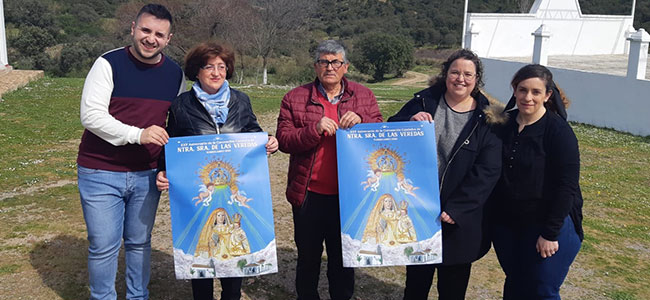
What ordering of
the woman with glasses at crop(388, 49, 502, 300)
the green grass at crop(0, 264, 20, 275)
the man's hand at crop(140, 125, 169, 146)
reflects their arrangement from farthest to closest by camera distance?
the green grass at crop(0, 264, 20, 275), the woman with glasses at crop(388, 49, 502, 300), the man's hand at crop(140, 125, 169, 146)

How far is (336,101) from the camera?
347 cm

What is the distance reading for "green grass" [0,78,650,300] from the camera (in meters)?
5.27

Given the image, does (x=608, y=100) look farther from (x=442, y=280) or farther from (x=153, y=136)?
(x=153, y=136)

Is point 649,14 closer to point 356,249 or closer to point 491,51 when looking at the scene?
point 491,51

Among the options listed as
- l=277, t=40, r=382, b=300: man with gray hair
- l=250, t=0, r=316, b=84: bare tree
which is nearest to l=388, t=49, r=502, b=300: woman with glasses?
l=277, t=40, r=382, b=300: man with gray hair

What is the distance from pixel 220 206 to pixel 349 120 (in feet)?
2.90

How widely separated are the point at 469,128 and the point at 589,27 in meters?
22.2

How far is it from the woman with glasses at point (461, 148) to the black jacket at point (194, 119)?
966 mm

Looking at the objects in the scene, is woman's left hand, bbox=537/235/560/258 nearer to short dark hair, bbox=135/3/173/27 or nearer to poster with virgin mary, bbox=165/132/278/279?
poster with virgin mary, bbox=165/132/278/279

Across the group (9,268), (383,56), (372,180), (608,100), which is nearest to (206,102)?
(372,180)

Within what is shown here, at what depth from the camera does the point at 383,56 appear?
139ft

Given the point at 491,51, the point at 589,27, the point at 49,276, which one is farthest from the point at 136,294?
the point at 589,27

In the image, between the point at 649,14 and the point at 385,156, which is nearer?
the point at 385,156

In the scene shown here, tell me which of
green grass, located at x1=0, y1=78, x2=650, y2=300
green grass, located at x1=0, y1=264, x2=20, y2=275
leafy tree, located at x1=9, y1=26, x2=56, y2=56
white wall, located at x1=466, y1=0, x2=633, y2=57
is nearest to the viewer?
green grass, located at x1=0, y1=264, x2=20, y2=275
